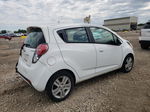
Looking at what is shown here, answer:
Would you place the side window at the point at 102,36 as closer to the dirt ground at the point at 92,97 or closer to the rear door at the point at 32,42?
the dirt ground at the point at 92,97

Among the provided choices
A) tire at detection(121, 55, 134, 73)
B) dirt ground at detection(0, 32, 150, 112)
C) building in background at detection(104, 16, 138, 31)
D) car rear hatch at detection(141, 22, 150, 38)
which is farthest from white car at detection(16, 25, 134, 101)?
building in background at detection(104, 16, 138, 31)

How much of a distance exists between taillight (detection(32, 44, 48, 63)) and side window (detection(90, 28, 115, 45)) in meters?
1.35

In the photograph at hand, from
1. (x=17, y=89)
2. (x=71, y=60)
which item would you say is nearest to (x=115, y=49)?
(x=71, y=60)

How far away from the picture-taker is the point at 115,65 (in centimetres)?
384

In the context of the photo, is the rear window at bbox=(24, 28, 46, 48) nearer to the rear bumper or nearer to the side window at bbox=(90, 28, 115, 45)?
the rear bumper

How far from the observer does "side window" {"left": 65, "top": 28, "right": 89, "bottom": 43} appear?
2.88 metres

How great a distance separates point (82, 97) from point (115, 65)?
1.49 metres

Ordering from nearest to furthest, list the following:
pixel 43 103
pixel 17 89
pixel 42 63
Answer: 1. pixel 42 63
2. pixel 43 103
3. pixel 17 89

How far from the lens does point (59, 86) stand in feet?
8.96

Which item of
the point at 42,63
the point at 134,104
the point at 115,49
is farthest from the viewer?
the point at 115,49

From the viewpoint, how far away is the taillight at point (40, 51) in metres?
2.49

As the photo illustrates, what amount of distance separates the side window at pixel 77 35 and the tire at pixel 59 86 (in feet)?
2.51

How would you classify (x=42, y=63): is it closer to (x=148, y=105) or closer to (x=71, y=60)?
(x=71, y=60)

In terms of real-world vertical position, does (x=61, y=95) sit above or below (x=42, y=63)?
below
